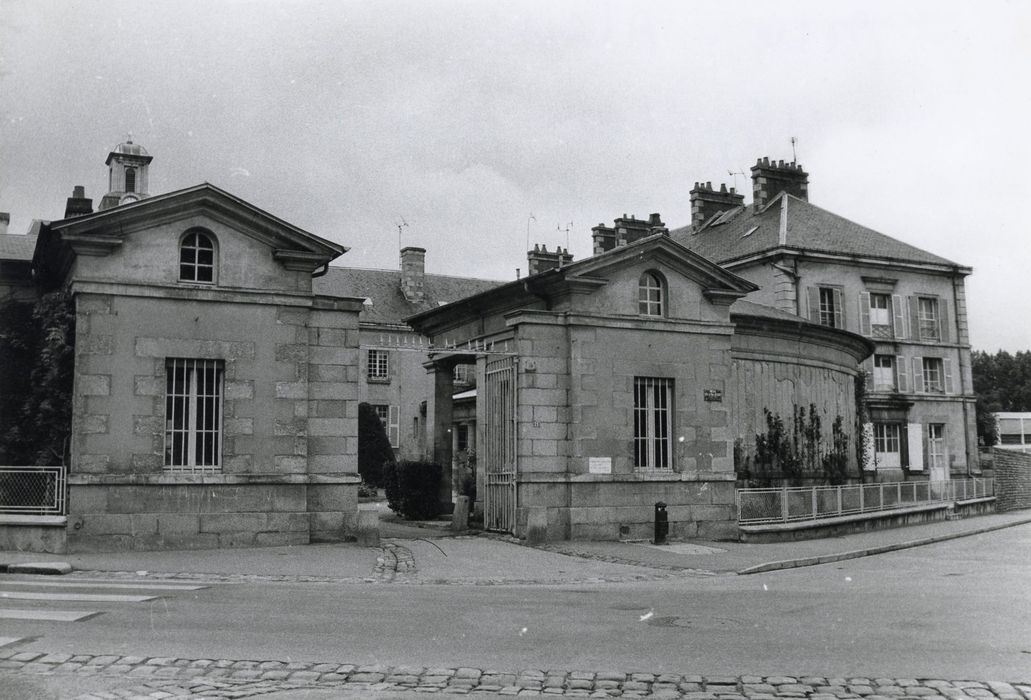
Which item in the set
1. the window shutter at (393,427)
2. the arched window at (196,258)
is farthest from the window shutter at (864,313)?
the arched window at (196,258)

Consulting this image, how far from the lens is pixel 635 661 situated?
7.68 meters

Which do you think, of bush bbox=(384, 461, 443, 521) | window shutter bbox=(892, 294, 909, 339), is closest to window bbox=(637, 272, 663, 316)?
bush bbox=(384, 461, 443, 521)

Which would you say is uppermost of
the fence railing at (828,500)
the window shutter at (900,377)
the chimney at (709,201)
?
the chimney at (709,201)

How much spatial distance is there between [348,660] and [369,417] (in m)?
34.7

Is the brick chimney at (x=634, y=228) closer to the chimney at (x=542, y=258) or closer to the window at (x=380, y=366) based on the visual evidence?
the chimney at (x=542, y=258)

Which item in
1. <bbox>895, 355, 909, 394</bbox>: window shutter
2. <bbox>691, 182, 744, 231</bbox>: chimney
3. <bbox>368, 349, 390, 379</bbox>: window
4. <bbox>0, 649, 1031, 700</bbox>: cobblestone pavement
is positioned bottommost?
<bbox>0, 649, 1031, 700</bbox>: cobblestone pavement

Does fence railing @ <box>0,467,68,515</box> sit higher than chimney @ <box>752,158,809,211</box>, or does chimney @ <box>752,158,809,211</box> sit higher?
chimney @ <box>752,158,809,211</box>

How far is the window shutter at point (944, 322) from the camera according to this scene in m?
39.2

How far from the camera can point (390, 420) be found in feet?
148

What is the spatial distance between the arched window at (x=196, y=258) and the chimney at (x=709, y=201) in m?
28.6

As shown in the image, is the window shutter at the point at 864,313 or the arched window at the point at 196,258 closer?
the arched window at the point at 196,258

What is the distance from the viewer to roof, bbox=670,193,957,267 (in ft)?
119

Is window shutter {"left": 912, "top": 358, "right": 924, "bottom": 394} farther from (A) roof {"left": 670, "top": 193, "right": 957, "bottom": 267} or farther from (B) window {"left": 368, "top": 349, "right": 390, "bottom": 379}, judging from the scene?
(B) window {"left": 368, "top": 349, "right": 390, "bottom": 379}

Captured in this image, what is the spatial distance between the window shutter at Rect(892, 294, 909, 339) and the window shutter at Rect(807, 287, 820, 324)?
4.04 meters
